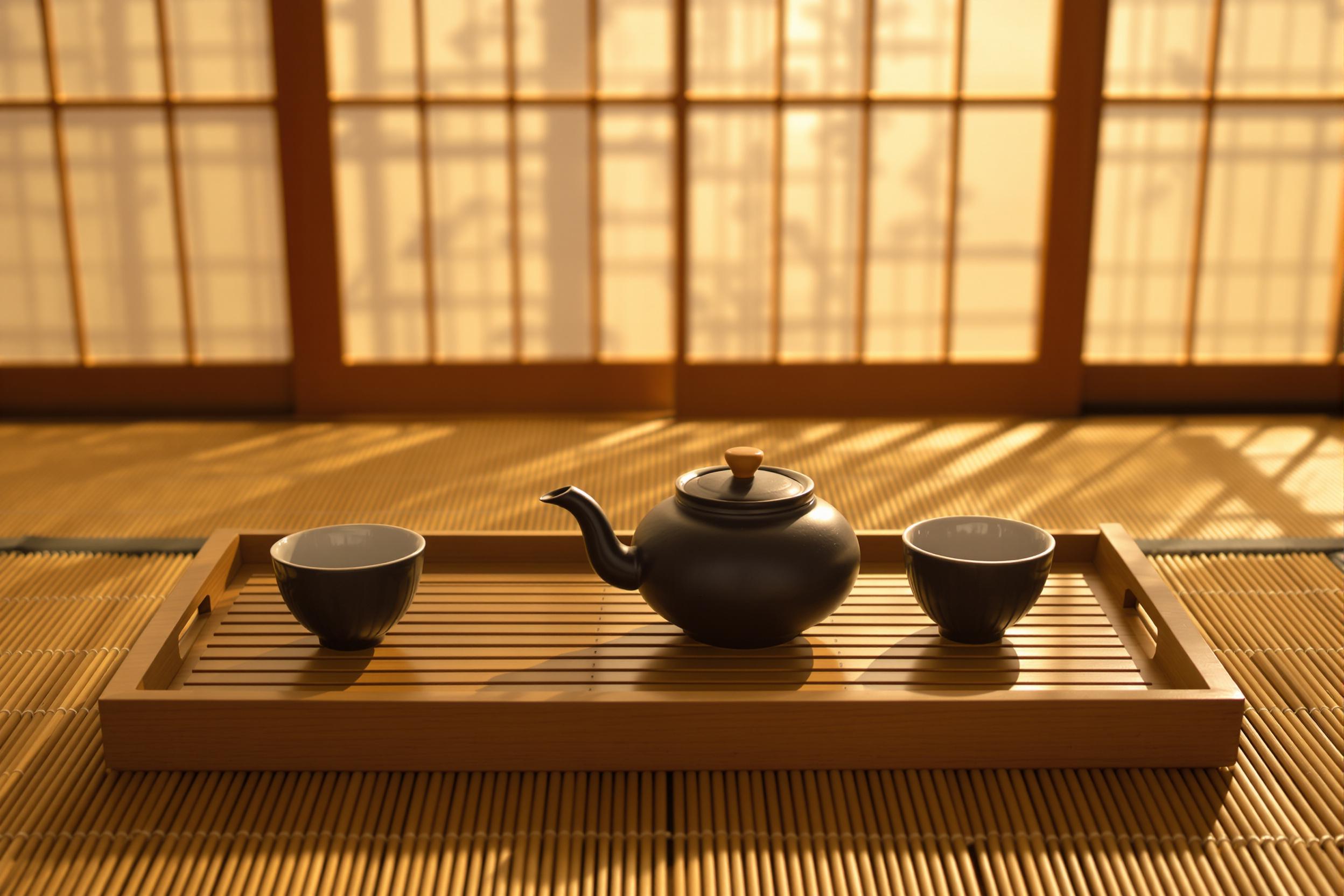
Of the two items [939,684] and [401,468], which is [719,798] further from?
[401,468]

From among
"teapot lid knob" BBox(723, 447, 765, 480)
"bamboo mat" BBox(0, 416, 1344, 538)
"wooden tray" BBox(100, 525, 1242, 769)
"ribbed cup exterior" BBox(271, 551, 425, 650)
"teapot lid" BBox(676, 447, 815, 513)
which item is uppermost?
"teapot lid knob" BBox(723, 447, 765, 480)

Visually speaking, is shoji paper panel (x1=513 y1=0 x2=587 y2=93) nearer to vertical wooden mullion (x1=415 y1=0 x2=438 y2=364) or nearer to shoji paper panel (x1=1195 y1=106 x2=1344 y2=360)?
vertical wooden mullion (x1=415 y1=0 x2=438 y2=364)

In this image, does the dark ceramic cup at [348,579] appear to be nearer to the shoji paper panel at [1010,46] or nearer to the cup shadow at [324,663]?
the cup shadow at [324,663]

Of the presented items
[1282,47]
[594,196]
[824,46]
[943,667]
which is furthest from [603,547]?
[1282,47]

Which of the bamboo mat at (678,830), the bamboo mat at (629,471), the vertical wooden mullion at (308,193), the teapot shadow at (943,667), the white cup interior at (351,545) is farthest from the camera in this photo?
the vertical wooden mullion at (308,193)

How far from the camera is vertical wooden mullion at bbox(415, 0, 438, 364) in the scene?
2799 mm

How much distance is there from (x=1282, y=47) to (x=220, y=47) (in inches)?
94.3

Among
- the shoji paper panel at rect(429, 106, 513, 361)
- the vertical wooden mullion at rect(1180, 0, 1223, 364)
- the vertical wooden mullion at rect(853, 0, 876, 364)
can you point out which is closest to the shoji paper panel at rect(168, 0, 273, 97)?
the shoji paper panel at rect(429, 106, 513, 361)

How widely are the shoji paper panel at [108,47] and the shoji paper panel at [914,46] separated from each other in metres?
1.62

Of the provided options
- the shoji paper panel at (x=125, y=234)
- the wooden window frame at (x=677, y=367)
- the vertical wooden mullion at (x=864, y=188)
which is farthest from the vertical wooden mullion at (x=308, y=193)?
the vertical wooden mullion at (x=864, y=188)

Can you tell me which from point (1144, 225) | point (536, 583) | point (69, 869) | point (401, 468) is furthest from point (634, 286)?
point (69, 869)

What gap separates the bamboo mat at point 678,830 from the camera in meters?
1.07

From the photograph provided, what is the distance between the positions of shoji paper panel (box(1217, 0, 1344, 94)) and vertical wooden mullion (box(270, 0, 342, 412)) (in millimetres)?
2028

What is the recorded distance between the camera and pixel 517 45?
281cm
